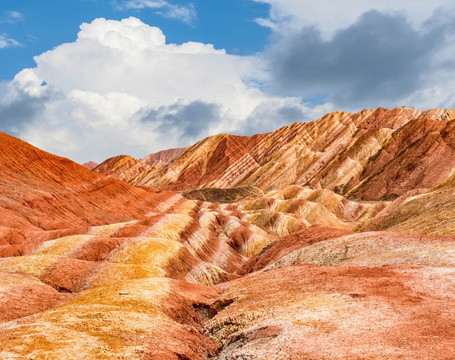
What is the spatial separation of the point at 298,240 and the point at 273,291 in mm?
26221

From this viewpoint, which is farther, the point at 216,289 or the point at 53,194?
the point at 53,194

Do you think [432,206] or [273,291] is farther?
[432,206]

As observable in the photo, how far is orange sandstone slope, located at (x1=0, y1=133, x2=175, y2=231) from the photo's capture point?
72688 mm

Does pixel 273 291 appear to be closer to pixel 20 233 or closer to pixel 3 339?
pixel 3 339

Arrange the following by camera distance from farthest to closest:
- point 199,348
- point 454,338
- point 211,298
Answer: point 211,298 → point 199,348 → point 454,338

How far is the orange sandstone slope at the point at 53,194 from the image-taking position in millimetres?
72688

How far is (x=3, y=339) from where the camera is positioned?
18672 mm

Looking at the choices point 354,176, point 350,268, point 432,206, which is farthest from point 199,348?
point 354,176

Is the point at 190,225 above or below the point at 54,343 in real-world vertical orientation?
above

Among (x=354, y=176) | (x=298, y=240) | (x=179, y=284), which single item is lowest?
(x=179, y=284)

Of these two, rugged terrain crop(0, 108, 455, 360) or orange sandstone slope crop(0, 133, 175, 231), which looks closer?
rugged terrain crop(0, 108, 455, 360)

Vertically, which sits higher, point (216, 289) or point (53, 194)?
point (53, 194)

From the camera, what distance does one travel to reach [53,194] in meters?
88.0

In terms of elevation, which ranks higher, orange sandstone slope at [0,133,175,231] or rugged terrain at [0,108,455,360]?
orange sandstone slope at [0,133,175,231]
